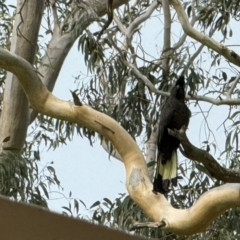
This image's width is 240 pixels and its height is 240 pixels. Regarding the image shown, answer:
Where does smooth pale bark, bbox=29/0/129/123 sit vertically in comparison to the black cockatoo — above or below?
above

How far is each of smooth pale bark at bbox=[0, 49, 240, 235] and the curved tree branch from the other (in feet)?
0.47

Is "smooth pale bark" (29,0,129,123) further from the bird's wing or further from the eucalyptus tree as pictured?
the bird's wing

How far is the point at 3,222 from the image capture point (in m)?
0.52

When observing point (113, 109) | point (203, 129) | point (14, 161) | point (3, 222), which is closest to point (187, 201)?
point (203, 129)

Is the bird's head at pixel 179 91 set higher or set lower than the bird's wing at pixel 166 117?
higher

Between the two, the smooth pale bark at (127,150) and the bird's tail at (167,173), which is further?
the bird's tail at (167,173)

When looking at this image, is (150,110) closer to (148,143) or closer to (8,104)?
(148,143)

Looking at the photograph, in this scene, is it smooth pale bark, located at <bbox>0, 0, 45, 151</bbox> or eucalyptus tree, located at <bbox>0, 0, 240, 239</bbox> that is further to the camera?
smooth pale bark, located at <bbox>0, 0, 45, 151</bbox>

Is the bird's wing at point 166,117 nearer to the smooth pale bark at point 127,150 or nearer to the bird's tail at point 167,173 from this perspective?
the bird's tail at point 167,173

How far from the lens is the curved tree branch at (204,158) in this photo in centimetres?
173

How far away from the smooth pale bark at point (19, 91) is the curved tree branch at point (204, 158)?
1432 mm

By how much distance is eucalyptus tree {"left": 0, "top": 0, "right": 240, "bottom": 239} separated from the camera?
215 centimetres

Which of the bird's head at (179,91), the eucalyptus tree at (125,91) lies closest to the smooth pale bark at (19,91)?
the eucalyptus tree at (125,91)

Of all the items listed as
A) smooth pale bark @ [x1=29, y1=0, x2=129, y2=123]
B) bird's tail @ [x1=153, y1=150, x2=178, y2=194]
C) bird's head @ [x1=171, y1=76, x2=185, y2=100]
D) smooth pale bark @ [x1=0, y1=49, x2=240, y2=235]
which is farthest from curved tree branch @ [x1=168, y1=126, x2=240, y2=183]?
smooth pale bark @ [x1=29, y1=0, x2=129, y2=123]
